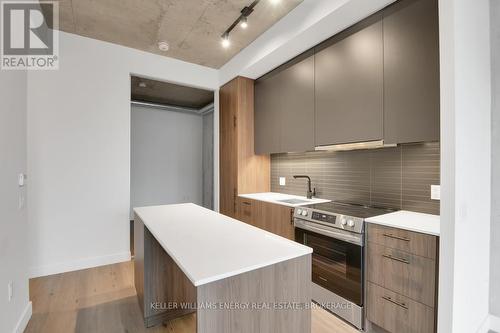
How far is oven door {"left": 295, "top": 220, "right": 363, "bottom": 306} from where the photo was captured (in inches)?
74.4

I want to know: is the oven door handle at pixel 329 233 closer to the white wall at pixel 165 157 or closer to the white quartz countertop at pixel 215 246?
the white quartz countertop at pixel 215 246

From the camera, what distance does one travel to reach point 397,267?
1.67 meters

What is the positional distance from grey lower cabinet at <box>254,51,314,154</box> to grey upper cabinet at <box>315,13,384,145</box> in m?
0.14

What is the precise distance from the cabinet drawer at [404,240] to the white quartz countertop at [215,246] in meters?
0.83

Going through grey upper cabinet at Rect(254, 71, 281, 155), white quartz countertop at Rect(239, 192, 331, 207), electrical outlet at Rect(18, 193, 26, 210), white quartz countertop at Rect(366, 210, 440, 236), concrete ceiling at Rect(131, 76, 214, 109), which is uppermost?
concrete ceiling at Rect(131, 76, 214, 109)

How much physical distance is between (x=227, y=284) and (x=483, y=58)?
2.30 m

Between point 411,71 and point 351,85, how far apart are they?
1.64 ft

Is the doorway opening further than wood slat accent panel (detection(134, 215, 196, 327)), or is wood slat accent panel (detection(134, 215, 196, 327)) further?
the doorway opening

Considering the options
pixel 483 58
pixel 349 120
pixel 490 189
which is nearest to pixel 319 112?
pixel 349 120

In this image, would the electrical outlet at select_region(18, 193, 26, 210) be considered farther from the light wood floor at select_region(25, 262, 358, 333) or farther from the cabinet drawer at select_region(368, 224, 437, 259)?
the cabinet drawer at select_region(368, 224, 437, 259)

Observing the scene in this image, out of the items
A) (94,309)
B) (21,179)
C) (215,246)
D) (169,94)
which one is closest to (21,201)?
(21,179)

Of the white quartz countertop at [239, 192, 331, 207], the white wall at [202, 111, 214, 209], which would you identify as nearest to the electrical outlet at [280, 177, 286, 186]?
the white quartz countertop at [239, 192, 331, 207]

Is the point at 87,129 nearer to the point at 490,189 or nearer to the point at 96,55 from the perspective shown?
the point at 96,55

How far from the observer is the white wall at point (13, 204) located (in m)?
1.59
